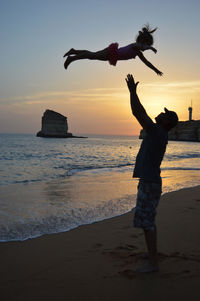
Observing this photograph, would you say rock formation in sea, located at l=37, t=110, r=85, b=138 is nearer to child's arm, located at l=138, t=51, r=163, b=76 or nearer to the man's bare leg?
child's arm, located at l=138, t=51, r=163, b=76

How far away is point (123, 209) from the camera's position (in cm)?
719

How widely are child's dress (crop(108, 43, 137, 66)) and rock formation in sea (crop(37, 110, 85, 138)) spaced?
120528mm

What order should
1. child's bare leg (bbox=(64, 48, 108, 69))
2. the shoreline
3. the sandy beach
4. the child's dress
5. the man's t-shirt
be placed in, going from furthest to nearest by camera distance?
the shoreline
child's bare leg (bbox=(64, 48, 108, 69))
the child's dress
the man's t-shirt
the sandy beach

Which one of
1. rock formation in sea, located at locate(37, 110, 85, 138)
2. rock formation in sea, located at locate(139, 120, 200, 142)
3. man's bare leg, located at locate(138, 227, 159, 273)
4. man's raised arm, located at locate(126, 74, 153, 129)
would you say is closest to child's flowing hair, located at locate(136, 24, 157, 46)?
man's raised arm, located at locate(126, 74, 153, 129)

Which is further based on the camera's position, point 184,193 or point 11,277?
point 184,193

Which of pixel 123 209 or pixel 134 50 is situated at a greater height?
pixel 134 50

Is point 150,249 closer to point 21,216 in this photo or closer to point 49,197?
point 21,216

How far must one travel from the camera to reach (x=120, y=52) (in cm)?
398

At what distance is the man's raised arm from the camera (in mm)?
3143

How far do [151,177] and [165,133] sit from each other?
55cm

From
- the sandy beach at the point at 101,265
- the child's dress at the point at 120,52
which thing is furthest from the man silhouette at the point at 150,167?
the child's dress at the point at 120,52

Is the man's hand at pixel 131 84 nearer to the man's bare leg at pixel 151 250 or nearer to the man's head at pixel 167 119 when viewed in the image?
the man's head at pixel 167 119

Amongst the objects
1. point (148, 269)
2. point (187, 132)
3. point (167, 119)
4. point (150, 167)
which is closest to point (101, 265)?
point (148, 269)

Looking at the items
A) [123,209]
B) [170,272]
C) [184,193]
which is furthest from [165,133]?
[184,193]
